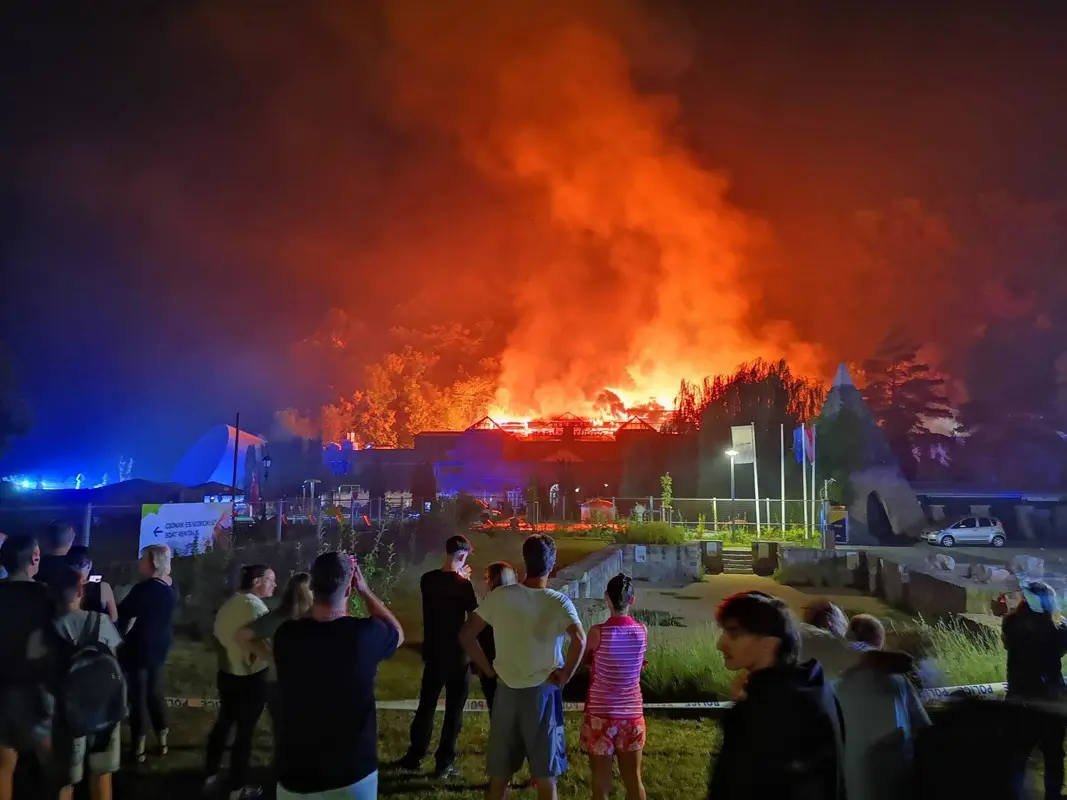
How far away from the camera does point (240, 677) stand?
504cm

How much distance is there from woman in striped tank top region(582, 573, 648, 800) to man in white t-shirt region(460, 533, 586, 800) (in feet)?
1.03

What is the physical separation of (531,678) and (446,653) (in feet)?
5.92

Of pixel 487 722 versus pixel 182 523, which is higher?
pixel 182 523

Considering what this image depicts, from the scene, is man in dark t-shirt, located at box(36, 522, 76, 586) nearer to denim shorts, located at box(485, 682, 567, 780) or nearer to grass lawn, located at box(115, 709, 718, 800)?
grass lawn, located at box(115, 709, 718, 800)

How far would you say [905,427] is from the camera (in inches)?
2087

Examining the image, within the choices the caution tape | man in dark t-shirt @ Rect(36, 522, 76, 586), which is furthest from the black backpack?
the caution tape

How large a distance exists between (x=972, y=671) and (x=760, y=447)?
31.3 metres

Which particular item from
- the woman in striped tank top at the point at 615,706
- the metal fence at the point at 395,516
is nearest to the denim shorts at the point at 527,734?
the woman in striped tank top at the point at 615,706

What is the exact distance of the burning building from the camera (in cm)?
4647

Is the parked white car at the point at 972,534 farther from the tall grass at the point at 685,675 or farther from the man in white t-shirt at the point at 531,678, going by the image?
the man in white t-shirt at the point at 531,678

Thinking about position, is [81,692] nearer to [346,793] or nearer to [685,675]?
[346,793]

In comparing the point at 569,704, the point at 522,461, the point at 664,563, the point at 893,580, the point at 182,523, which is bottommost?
the point at 569,704

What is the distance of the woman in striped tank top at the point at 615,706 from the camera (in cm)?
453

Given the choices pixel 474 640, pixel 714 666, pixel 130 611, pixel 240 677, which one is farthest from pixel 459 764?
pixel 714 666
